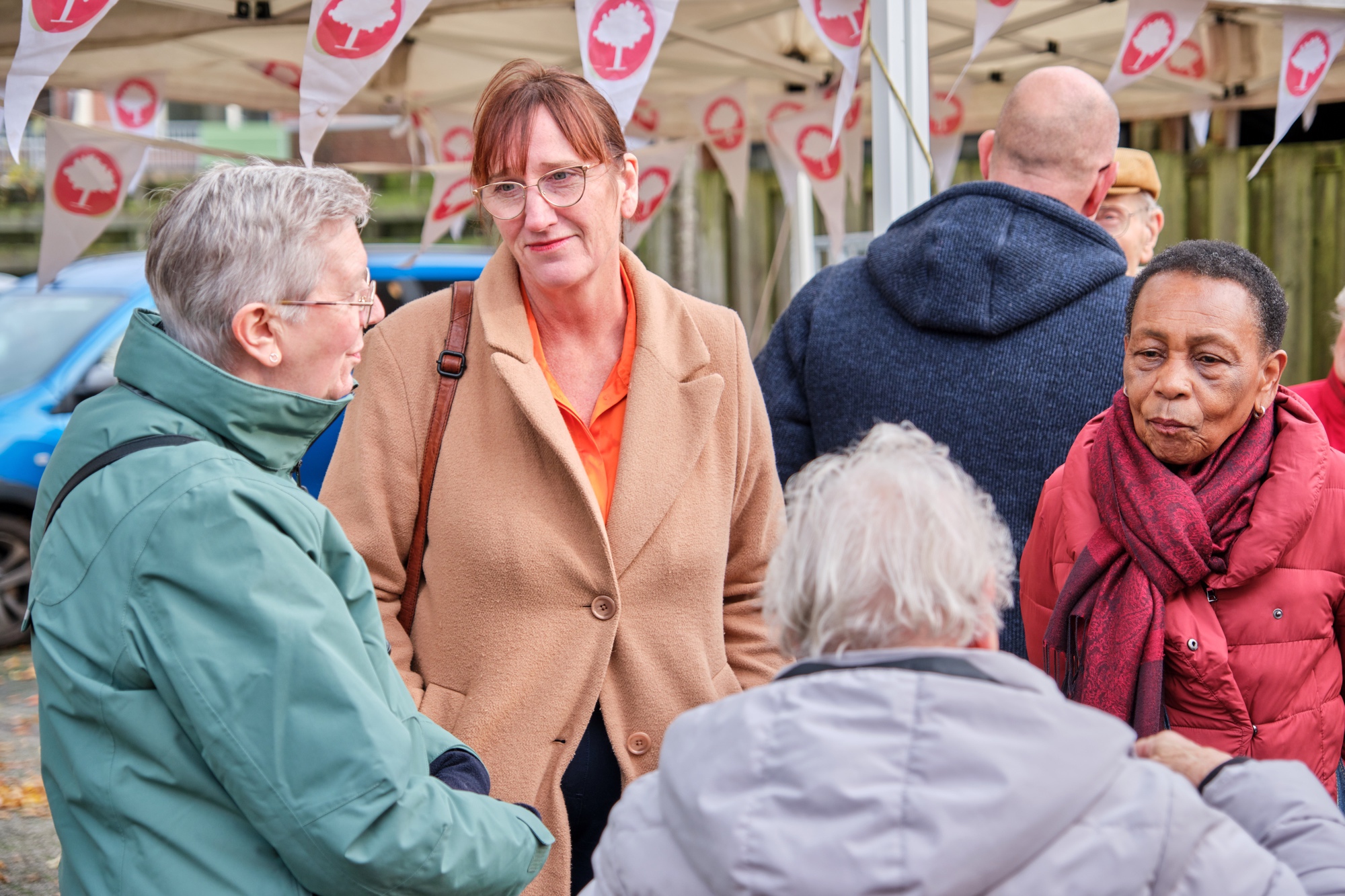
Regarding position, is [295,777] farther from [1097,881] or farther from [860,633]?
[1097,881]

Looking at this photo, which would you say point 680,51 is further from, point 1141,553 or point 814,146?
point 1141,553

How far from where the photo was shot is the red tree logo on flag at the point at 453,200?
5617mm

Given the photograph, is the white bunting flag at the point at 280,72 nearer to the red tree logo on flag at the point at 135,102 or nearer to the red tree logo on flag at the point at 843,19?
the red tree logo on flag at the point at 135,102

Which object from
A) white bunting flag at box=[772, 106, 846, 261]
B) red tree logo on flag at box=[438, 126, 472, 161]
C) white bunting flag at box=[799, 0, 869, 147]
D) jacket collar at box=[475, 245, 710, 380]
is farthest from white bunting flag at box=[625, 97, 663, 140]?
jacket collar at box=[475, 245, 710, 380]

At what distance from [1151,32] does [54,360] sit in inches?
210

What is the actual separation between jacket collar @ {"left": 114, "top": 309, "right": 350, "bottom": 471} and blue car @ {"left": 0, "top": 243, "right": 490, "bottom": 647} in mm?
4110

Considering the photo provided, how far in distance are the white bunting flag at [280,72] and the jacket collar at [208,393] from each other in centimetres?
472

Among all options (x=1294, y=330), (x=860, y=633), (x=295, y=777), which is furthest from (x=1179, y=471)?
(x=1294, y=330)

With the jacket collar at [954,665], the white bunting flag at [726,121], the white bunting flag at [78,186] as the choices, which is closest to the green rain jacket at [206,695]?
the jacket collar at [954,665]

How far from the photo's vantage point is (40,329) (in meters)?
6.37

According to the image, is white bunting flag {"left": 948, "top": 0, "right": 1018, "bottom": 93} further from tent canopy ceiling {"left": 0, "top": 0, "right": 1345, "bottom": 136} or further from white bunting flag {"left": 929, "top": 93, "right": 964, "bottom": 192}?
white bunting flag {"left": 929, "top": 93, "right": 964, "bottom": 192}

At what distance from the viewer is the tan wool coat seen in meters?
2.00

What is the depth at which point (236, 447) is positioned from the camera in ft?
4.85

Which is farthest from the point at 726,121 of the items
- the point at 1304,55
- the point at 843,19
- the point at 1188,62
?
the point at 1304,55
